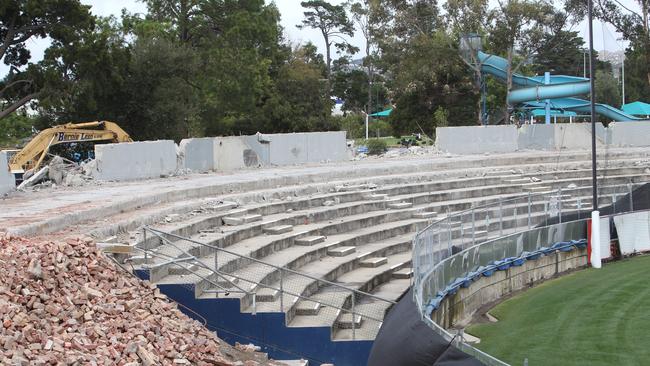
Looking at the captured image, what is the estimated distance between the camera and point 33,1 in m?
37.9

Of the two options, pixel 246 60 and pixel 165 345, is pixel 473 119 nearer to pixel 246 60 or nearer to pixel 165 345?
pixel 246 60

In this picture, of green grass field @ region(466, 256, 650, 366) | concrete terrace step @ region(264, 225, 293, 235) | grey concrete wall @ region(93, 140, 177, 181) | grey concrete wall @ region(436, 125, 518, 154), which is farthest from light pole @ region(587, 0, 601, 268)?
grey concrete wall @ region(436, 125, 518, 154)

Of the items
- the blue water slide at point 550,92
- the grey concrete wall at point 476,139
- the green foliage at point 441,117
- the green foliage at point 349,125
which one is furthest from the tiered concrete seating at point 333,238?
the green foliage at point 349,125

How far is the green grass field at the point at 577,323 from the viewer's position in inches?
581

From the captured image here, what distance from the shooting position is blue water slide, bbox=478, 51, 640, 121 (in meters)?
48.2

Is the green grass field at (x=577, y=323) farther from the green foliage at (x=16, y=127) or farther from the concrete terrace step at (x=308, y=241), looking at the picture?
the green foliage at (x=16, y=127)

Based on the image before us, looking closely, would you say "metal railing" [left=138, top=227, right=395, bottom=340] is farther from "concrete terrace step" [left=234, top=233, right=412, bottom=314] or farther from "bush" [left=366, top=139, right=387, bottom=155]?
"bush" [left=366, top=139, right=387, bottom=155]

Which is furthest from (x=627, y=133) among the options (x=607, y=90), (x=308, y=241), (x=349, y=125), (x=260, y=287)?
(x=607, y=90)

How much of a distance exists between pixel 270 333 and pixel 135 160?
14.3m

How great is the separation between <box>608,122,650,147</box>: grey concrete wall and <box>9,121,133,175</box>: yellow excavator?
2250 cm

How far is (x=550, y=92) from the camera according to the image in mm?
48469

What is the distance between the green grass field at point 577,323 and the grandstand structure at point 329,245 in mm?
1613

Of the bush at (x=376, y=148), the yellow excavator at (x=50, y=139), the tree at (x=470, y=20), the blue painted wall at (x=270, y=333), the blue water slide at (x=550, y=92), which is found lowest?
the blue painted wall at (x=270, y=333)

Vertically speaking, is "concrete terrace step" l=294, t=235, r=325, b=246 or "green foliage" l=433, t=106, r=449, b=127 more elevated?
"green foliage" l=433, t=106, r=449, b=127
